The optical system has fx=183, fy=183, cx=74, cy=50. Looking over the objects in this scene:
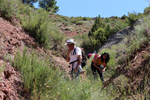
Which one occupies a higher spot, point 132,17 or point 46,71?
point 132,17

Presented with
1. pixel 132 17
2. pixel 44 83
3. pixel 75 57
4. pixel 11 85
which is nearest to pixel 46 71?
pixel 44 83

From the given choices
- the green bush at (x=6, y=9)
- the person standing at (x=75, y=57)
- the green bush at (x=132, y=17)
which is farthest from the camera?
the green bush at (x=132, y=17)

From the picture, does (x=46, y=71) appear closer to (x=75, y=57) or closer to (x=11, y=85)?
(x=11, y=85)

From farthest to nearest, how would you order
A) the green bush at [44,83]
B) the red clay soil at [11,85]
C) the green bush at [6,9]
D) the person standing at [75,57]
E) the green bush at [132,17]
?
the green bush at [132,17], the green bush at [6,9], the person standing at [75,57], the green bush at [44,83], the red clay soil at [11,85]

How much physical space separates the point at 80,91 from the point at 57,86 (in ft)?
1.79

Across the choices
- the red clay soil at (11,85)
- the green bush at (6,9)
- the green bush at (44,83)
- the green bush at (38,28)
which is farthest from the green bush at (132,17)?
the red clay soil at (11,85)

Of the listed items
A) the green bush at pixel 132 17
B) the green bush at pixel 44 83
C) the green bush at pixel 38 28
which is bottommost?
the green bush at pixel 44 83

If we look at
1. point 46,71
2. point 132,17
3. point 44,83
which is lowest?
point 44,83

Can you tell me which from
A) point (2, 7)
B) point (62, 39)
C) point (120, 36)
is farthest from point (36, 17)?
point (120, 36)

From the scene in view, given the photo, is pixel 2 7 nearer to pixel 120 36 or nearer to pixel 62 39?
pixel 62 39

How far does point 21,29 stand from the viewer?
7.58m

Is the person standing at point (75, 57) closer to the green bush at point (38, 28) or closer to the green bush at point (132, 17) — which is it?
the green bush at point (38, 28)

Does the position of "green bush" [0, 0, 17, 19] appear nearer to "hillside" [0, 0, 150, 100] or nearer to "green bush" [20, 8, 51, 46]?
"hillside" [0, 0, 150, 100]

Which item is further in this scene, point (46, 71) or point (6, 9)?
point (6, 9)
